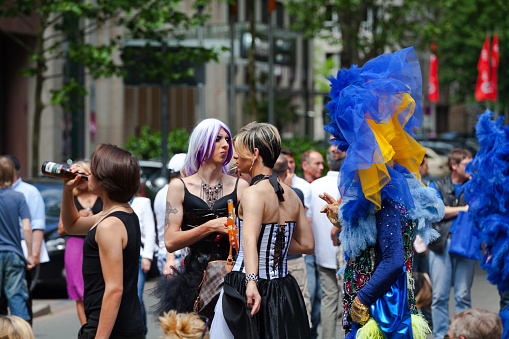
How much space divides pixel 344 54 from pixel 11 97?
10.5 metres

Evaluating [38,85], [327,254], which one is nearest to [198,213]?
[327,254]

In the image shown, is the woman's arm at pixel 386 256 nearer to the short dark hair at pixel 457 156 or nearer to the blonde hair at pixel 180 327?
the blonde hair at pixel 180 327

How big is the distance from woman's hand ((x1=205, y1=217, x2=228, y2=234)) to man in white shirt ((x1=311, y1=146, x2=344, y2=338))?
2.72 m

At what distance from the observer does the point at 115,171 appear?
12.9 feet

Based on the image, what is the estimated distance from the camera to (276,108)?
3183 centimetres

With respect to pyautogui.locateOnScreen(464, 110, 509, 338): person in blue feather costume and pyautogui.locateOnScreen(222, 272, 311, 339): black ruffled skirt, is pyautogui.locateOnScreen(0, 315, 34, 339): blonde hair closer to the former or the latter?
pyautogui.locateOnScreen(222, 272, 311, 339): black ruffled skirt

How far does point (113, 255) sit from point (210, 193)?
3.88ft

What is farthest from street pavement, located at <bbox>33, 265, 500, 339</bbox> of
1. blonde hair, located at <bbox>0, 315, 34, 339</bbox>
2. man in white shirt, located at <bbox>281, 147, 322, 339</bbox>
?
blonde hair, located at <bbox>0, 315, 34, 339</bbox>

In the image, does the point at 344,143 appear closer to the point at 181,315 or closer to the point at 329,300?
the point at 181,315

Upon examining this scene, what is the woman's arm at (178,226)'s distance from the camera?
466 cm

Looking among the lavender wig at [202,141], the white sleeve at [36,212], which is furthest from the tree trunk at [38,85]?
the lavender wig at [202,141]

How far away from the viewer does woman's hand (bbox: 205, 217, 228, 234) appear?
4.61m

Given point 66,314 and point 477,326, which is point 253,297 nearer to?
point 477,326

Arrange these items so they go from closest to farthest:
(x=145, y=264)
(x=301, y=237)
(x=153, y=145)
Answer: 1. (x=301, y=237)
2. (x=145, y=264)
3. (x=153, y=145)
